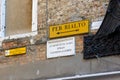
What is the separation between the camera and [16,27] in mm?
11508

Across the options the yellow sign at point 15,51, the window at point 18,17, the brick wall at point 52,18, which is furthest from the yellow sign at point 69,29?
the yellow sign at point 15,51

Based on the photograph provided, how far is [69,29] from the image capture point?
34.5 ft

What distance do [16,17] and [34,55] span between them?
49.2 inches

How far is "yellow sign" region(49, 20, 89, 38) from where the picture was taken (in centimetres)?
1033

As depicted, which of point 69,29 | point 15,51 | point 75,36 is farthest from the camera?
point 15,51

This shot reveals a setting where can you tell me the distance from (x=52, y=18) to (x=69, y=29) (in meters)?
0.59

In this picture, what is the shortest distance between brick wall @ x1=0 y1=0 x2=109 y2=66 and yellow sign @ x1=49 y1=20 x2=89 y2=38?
0.10 metres

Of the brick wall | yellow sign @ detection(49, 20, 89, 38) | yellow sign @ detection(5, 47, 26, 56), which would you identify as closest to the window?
the brick wall

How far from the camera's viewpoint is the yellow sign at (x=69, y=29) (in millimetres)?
10328

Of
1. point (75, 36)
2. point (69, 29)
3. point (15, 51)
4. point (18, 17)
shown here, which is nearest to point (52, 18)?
point (69, 29)

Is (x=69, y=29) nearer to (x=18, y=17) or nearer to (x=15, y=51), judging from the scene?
(x=15, y=51)

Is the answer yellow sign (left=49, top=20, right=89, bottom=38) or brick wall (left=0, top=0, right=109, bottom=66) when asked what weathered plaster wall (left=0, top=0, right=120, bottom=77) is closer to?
brick wall (left=0, top=0, right=109, bottom=66)

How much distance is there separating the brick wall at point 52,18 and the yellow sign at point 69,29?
0.33ft

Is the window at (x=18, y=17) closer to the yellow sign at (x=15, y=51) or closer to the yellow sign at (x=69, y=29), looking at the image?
the yellow sign at (x=15, y=51)
